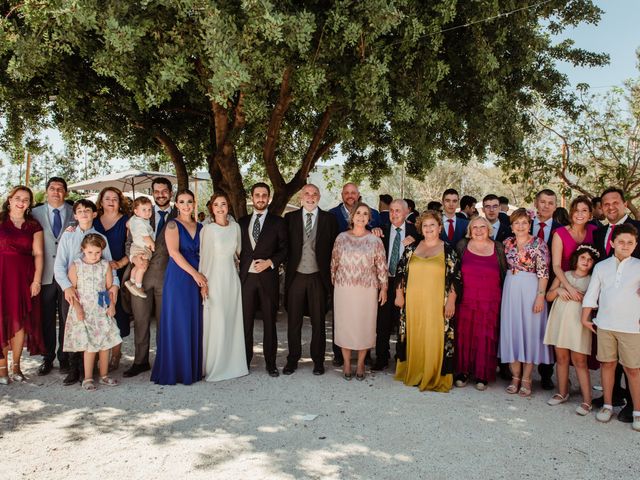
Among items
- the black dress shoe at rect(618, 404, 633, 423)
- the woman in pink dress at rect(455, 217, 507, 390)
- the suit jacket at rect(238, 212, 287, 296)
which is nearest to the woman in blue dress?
the suit jacket at rect(238, 212, 287, 296)

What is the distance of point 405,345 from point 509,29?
5248mm

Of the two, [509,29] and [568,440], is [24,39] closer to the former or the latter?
[509,29]

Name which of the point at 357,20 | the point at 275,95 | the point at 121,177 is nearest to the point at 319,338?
the point at 357,20

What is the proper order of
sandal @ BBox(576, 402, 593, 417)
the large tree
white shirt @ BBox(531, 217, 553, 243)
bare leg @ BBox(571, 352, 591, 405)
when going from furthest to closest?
white shirt @ BBox(531, 217, 553, 243)
the large tree
bare leg @ BBox(571, 352, 591, 405)
sandal @ BBox(576, 402, 593, 417)

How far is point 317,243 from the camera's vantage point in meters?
6.39

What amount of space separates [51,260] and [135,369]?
166 cm

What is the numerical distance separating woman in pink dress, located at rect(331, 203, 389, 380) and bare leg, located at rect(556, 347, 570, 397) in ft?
6.55

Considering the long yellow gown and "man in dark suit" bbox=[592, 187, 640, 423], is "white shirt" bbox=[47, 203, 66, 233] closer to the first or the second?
the long yellow gown

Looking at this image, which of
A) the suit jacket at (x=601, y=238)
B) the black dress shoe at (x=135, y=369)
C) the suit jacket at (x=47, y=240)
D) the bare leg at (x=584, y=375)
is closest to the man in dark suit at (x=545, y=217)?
the suit jacket at (x=601, y=238)

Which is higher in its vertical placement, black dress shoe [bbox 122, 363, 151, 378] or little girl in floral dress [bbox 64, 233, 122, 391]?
little girl in floral dress [bbox 64, 233, 122, 391]

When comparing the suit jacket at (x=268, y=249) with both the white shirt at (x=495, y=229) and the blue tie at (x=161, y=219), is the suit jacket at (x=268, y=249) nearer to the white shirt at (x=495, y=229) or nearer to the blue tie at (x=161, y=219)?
the blue tie at (x=161, y=219)

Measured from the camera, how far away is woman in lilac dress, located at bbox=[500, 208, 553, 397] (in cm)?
560

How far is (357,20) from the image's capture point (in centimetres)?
629

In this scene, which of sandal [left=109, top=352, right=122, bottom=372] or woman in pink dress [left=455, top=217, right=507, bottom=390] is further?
sandal [left=109, top=352, right=122, bottom=372]
